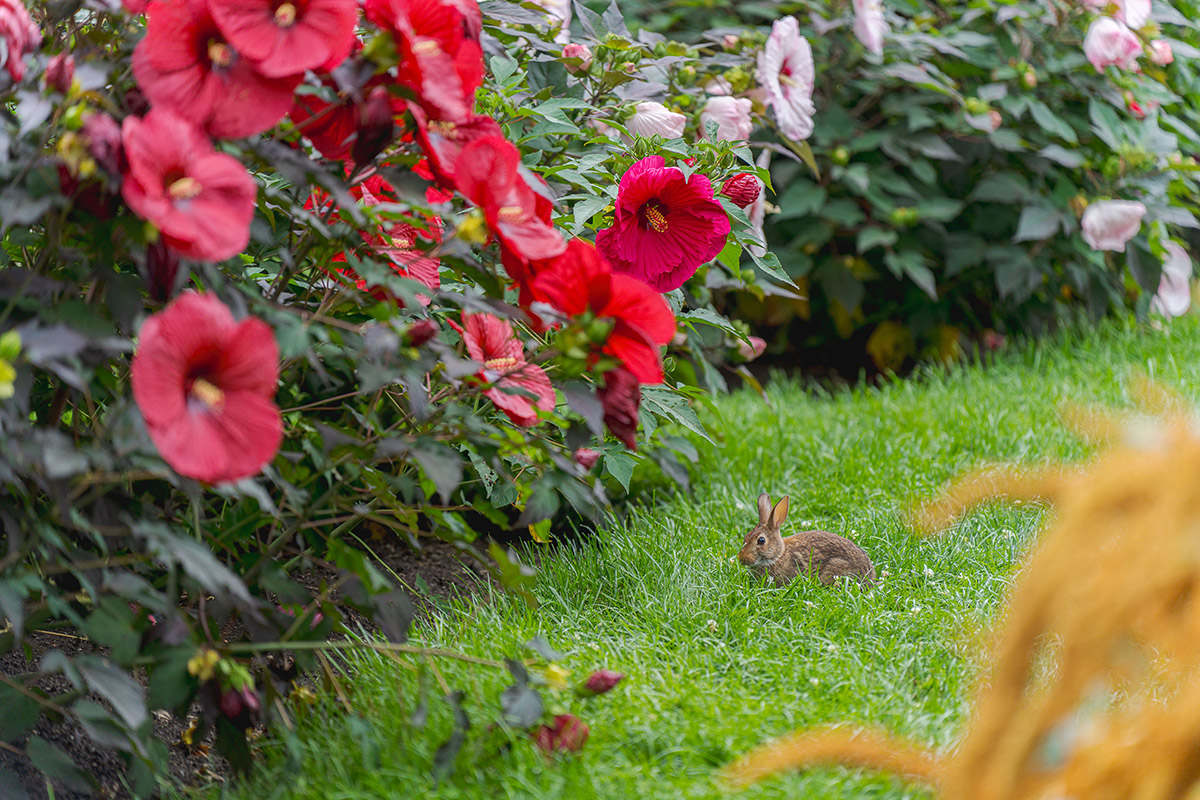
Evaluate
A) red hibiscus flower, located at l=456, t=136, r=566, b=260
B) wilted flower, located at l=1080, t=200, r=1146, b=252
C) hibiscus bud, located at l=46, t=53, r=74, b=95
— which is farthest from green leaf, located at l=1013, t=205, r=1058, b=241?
hibiscus bud, located at l=46, t=53, r=74, b=95

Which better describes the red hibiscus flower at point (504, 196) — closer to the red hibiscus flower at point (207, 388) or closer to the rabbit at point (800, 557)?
the red hibiscus flower at point (207, 388)

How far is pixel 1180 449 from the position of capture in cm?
80

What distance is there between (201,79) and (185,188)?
0.14 meters

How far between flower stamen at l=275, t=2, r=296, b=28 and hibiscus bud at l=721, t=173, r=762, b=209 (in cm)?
84

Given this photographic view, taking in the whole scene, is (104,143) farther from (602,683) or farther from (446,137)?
(602,683)

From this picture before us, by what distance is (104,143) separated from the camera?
3.04 ft

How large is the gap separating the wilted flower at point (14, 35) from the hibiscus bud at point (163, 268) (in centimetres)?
25

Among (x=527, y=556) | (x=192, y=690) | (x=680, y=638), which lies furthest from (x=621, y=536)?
(x=192, y=690)

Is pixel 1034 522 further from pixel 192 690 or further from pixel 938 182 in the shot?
pixel 938 182

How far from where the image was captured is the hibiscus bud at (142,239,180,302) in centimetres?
95

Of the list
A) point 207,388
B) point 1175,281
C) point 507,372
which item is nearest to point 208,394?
point 207,388

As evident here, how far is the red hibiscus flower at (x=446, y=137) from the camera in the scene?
107cm

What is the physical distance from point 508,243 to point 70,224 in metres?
0.48

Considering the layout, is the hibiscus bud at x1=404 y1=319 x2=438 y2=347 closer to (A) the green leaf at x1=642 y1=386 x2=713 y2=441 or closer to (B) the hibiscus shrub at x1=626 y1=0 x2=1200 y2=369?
(A) the green leaf at x1=642 y1=386 x2=713 y2=441
